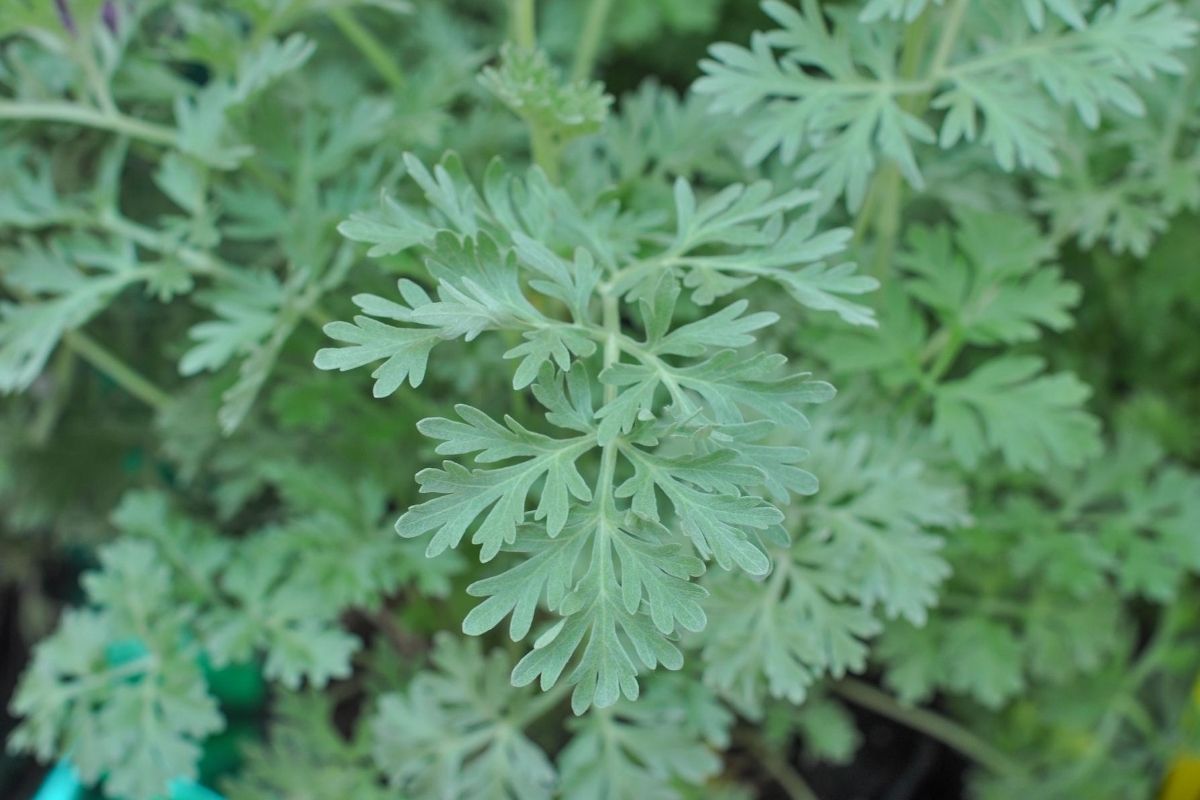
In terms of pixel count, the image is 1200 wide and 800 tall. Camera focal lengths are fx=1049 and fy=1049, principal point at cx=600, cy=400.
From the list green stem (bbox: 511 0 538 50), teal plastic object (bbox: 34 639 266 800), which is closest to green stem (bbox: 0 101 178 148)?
green stem (bbox: 511 0 538 50)

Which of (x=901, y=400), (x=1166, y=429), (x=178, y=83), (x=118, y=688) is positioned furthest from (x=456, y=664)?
(x=1166, y=429)

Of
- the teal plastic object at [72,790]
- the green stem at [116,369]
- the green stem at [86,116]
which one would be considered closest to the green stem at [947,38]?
the green stem at [86,116]

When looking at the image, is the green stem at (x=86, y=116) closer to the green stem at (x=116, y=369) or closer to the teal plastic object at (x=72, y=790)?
the green stem at (x=116, y=369)

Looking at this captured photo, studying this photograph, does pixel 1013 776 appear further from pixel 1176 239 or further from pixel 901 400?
pixel 1176 239

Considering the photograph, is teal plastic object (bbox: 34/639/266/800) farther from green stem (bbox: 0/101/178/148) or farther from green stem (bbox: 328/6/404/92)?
green stem (bbox: 328/6/404/92)

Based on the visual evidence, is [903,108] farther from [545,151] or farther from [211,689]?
[211,689]
